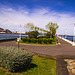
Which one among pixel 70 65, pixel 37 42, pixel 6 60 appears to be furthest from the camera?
pixel 37 42

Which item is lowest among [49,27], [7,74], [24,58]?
[7,74]

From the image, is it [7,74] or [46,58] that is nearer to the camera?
[7,74]

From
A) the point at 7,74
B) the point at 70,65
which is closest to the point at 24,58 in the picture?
the point at 7,74

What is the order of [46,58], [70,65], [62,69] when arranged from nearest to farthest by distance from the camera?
[62,69]
[70,65]
[46,58]

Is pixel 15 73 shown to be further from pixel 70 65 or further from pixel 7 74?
pixel 70 65

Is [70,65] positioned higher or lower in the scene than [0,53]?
lower

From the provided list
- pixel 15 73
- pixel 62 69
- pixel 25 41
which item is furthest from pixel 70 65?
pixel 25 41

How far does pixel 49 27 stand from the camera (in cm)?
4434

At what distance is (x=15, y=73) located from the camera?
5.24 m

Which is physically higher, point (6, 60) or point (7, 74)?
point (6, 60)

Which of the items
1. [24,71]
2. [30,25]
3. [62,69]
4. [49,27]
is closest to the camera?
[62,69]

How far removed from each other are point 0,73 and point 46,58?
178 inches

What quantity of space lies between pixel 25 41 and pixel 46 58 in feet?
53.3

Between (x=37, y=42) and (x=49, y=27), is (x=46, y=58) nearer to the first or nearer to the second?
(x=37, y=42)
